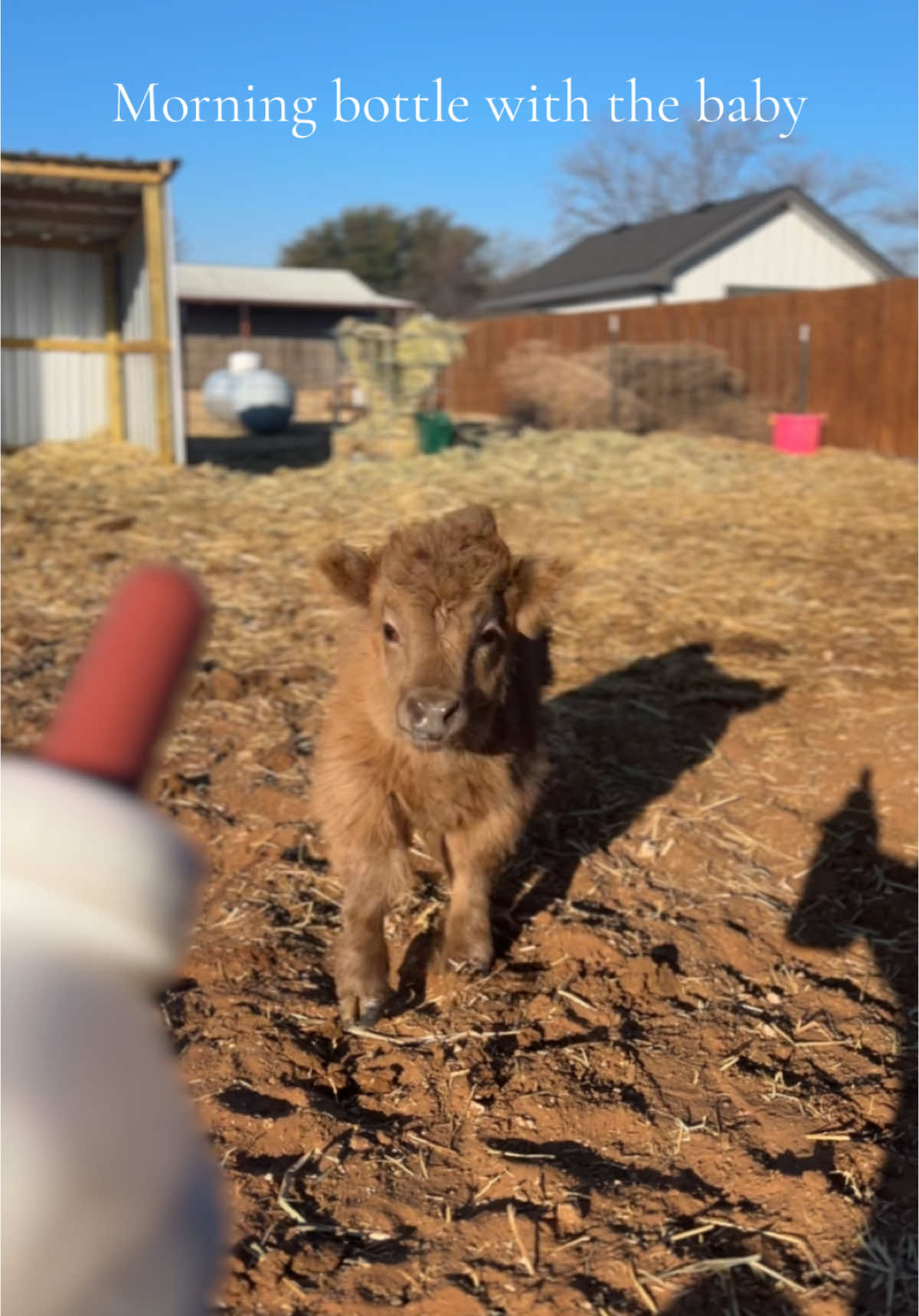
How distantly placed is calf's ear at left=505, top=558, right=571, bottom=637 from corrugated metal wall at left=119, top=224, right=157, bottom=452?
14.3 metres

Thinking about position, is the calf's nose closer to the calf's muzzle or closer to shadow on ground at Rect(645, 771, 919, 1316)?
the calf's muzzle

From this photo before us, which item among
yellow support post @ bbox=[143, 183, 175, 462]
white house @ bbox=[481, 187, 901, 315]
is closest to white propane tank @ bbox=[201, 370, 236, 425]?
yellow support post @ bbox=[143, 183, 175, 462]

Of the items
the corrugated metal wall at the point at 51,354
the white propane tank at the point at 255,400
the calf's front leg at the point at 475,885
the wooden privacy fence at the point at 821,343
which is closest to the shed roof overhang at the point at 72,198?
the corrugated metal wall at the point at 51,354

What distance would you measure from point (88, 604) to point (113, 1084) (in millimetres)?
9411

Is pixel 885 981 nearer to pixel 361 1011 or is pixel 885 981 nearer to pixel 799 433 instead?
pixel 361 1011

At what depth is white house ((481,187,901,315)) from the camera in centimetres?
4081

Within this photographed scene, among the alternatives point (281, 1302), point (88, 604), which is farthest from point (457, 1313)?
point (88, 604)

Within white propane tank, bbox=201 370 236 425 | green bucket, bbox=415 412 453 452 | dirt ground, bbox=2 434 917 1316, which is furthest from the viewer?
white propane tank, bbox=201 370 236 425

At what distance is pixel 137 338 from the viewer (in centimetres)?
1909

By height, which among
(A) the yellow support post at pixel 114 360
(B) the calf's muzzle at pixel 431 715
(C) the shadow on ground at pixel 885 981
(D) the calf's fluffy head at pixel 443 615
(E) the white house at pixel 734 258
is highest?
(E) the white house at pixel 734 258

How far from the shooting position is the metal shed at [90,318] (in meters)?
17.2

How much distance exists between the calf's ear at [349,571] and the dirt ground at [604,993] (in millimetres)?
1371

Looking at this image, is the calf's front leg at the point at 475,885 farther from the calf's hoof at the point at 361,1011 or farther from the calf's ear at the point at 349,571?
the calf's ear at the point at 349,571

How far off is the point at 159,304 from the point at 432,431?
5.87m
